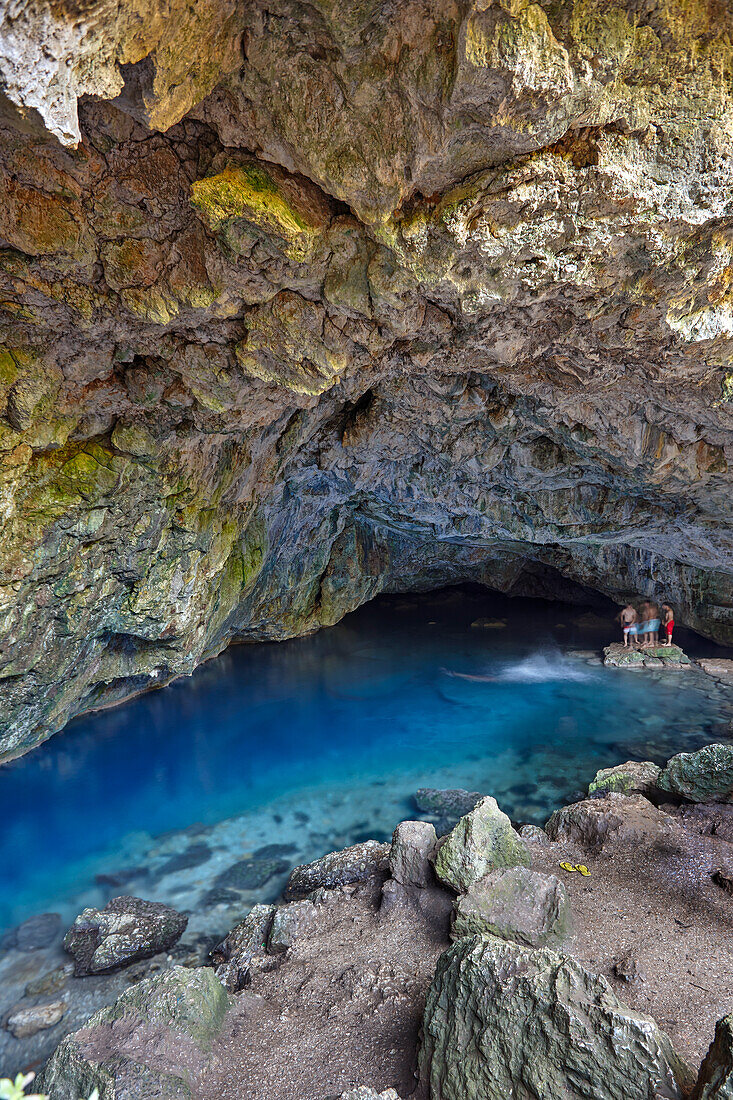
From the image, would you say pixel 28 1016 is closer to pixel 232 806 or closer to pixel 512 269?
pixel 232 806

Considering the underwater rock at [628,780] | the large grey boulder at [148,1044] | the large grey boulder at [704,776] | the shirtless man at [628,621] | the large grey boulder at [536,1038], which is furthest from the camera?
the shirtless man at [628,621]

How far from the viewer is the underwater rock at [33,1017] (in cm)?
552

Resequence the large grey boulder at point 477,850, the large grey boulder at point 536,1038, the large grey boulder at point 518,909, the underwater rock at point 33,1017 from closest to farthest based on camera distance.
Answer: the large grey boulder at point 536,1038 → the large grey boulder at point 518,909 → the underwater rock at point 33,1017 → the large grey boulder at point 477,850

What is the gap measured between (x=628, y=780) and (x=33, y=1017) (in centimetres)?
811

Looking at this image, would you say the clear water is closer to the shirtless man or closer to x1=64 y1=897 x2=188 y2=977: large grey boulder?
x1=64 y1=897 x2=188 y2=977: large grey boulder

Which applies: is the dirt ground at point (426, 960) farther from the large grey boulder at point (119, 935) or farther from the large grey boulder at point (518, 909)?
the large grey boulder at point (119, 935)

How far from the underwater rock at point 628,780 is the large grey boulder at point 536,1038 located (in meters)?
5.70

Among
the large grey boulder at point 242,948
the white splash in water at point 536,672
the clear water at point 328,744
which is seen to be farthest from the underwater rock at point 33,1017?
the white splash in water at point 536,672

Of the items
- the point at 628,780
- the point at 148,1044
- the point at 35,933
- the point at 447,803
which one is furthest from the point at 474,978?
the point at 35,933

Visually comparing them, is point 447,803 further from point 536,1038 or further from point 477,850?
point 536,1038

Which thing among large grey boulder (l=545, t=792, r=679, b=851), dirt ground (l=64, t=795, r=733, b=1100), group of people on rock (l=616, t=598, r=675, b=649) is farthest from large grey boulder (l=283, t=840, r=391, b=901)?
group of people on rock (l=616, t=598, r=675, b=649)

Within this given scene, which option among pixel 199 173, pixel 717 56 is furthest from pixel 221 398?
pixel 717 56

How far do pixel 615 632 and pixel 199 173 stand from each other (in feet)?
63.3

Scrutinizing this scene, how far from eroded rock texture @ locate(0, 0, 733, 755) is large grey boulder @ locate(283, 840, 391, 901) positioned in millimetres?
4737
